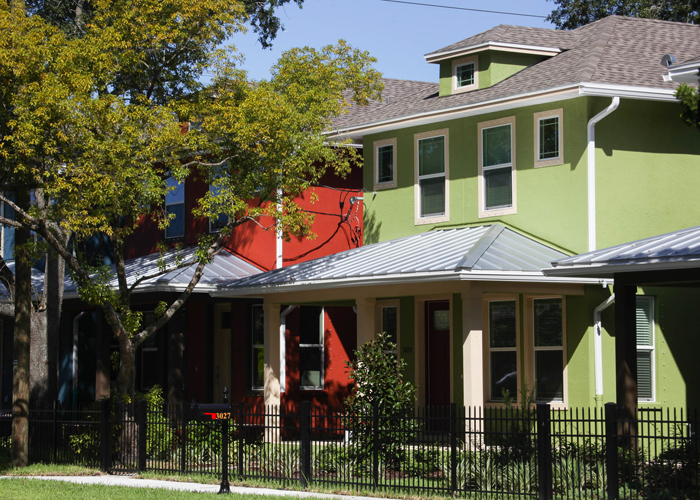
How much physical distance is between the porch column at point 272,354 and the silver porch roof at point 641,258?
20.8 feet

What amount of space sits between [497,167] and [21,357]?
898 cm

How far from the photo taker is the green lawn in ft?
37.5

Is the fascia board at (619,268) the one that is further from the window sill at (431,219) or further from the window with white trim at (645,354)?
the window sill at (431,219)

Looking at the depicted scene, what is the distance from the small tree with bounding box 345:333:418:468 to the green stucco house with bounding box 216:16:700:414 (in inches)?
48.9

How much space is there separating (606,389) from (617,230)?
2.70 metres

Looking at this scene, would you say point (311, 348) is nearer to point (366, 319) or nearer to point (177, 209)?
point (366, 319)

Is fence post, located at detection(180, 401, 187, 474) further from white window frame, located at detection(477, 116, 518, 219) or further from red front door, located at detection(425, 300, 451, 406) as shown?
white window frame, located at detection(477, 116, 518, 219)

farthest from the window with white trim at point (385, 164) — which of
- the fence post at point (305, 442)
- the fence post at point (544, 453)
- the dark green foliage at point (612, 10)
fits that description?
the dark green foliage at point (612, 10)

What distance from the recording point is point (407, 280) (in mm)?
14453

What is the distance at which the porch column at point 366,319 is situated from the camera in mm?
15930

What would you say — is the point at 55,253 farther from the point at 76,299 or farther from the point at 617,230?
the point at 617,230

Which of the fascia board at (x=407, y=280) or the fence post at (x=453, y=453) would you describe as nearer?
the fence post at (x=453, y=453)

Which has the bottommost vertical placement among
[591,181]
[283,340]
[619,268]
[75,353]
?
[75,353]

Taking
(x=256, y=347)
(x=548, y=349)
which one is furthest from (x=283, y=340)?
(x=548, y=349)
